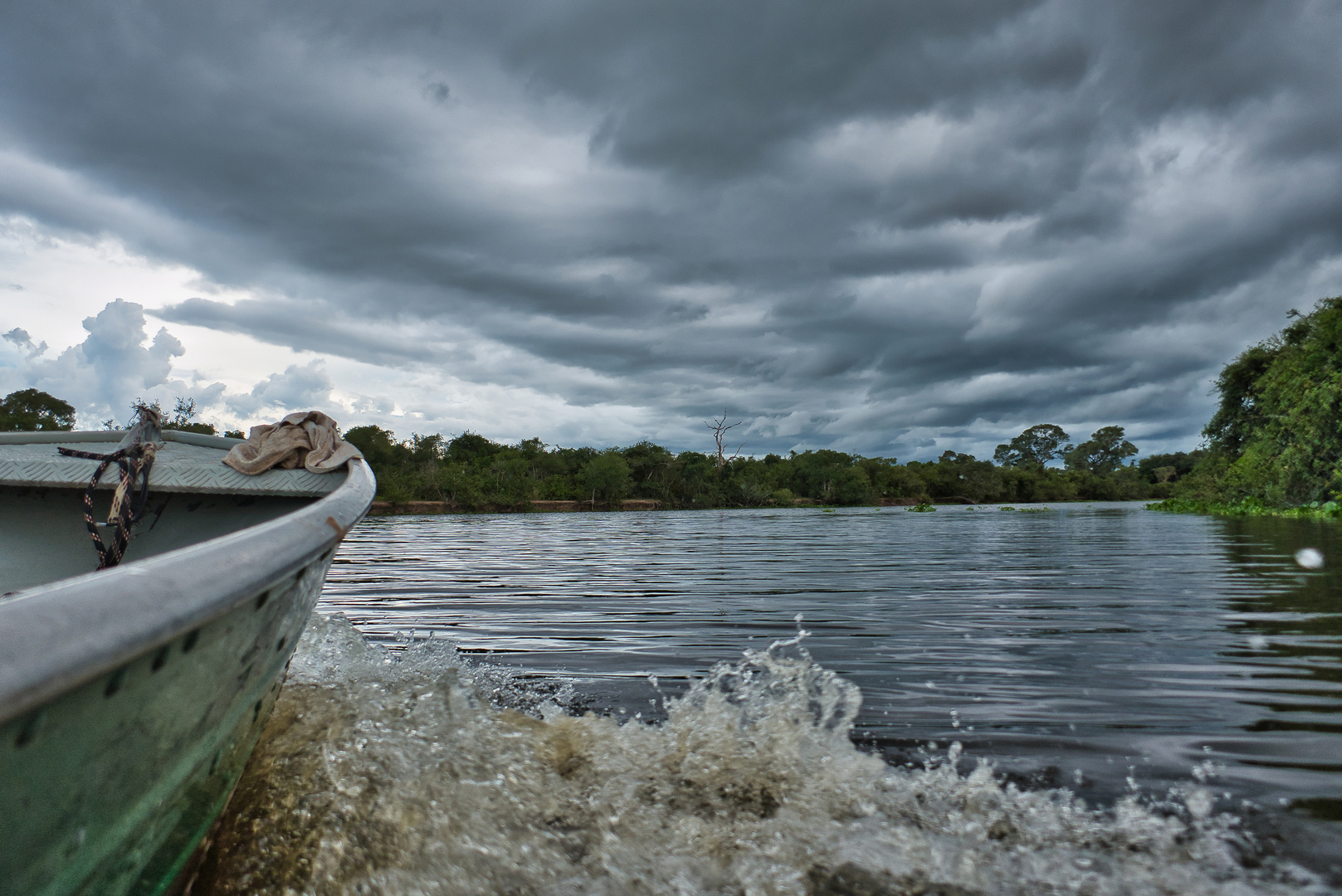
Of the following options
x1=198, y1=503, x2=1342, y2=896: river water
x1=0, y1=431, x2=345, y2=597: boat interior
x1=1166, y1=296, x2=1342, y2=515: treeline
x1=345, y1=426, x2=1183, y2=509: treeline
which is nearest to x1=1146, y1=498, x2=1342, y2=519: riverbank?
x1=1166, y1=296, x2=1342, y2=515: treeline

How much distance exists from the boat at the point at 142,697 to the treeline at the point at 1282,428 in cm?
2542

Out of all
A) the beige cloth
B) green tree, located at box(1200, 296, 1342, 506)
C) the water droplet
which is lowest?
the water droplet

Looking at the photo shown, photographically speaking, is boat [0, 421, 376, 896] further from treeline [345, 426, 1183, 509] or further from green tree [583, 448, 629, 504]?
green tree [583, 448, 629, 504]

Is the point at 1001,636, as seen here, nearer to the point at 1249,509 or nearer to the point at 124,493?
the point at 124,493

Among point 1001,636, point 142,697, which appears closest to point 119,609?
point 142,697

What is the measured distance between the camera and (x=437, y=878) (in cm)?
204

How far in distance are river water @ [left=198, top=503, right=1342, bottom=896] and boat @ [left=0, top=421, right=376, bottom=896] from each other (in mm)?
635

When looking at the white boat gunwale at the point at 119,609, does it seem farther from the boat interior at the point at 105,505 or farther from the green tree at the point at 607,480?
the green tree at the point at 607,480

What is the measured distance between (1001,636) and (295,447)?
190 inches

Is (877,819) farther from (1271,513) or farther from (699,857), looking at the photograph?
(1271,513)

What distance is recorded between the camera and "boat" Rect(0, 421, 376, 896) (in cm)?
92

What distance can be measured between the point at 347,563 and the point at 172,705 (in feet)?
37.0

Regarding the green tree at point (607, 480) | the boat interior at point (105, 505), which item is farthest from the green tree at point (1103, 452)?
the boat interior at point (105, 505)

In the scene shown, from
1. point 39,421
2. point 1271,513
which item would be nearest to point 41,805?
point 1271,513
